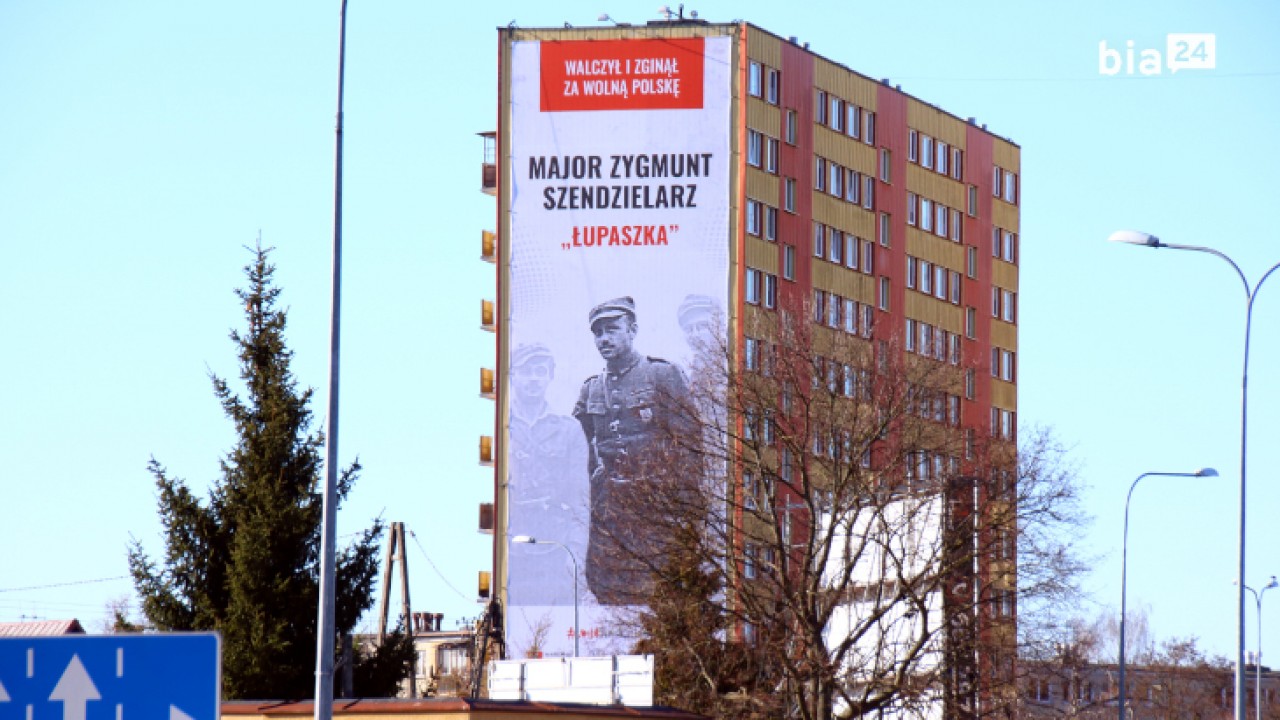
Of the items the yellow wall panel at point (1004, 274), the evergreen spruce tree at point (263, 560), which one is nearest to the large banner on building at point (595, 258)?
the yellow wall panel at point (1004, 274)

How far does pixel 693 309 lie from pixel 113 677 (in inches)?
2976

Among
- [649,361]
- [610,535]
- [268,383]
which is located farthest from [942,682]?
[649,361]

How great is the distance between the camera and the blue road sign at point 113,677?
6.25m

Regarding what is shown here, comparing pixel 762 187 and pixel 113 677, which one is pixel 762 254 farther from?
pixel 113 677

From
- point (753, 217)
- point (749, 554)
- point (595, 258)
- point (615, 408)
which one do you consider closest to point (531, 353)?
point (615, 408)

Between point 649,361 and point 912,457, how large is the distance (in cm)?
3903

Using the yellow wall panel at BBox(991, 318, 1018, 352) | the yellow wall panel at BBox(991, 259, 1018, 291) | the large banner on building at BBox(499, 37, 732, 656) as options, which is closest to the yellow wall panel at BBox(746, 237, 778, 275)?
the large banner on building at BBox(499, 37, 732, 656)

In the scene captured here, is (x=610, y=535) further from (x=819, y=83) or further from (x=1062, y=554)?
(x=819, y=83)

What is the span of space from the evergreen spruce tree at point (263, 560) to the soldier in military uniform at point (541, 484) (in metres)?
43.0

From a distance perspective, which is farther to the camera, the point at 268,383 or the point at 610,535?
the point at 610,535

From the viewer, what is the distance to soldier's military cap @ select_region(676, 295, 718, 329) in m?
81.5

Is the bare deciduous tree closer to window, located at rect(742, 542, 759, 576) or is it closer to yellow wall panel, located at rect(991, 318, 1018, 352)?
window, located at rect(742, 542, 759, 576)

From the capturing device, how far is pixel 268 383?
128 ft

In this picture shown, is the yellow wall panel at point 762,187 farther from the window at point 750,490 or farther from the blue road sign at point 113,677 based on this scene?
the blue road sign at point 113,677
